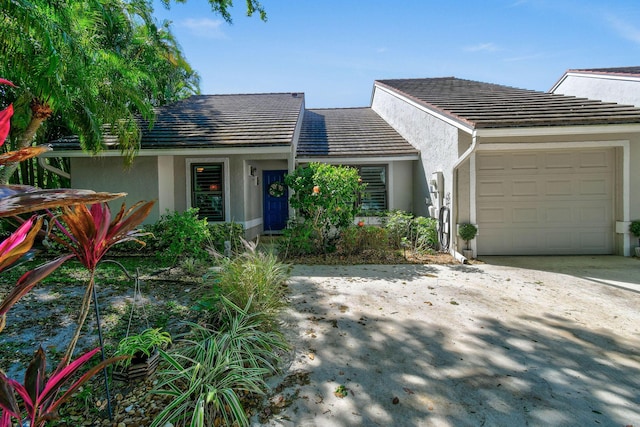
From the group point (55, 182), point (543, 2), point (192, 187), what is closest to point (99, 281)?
point (192, 187)

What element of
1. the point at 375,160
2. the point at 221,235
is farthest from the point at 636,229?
the point at 221,235

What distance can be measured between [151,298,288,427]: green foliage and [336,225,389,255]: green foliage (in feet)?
14.1

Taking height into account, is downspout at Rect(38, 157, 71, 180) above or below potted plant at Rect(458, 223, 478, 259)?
above

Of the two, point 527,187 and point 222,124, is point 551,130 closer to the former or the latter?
point 527,187

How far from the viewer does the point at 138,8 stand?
1093 cm

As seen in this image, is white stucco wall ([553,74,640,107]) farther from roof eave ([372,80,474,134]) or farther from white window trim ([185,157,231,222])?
white window trim ([185,157,231,222])

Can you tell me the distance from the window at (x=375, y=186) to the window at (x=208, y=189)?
443 cm

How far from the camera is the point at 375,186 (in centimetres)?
1000

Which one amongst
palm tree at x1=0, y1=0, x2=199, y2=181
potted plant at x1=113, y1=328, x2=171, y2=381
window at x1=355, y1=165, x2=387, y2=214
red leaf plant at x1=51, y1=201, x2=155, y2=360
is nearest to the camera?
red leaf plant at x1=51, y1=201, x2=155, y2=360

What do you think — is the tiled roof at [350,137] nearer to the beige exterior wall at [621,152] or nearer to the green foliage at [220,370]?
the beige exterior wall at [621,152]

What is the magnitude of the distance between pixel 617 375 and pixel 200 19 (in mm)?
11582

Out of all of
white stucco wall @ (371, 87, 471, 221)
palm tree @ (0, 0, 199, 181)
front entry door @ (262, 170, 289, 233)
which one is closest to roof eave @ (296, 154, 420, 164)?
white stucco wall @ (371, 87, 471, 221)

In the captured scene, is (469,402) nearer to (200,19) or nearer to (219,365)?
(219,365)

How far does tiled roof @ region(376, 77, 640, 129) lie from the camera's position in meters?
6.32
